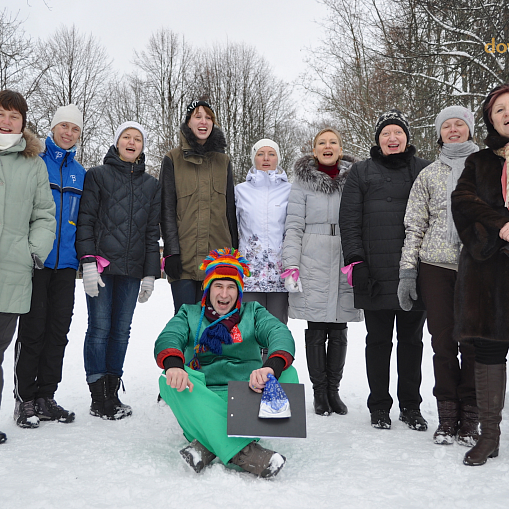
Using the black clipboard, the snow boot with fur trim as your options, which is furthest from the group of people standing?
the snow boot with fur trim

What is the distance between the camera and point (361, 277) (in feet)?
11.4

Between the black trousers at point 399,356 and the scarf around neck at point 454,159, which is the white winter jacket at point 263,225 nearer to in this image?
the black trousers at point 399,356

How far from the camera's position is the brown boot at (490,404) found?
272cm

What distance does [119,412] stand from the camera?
11.9 feet

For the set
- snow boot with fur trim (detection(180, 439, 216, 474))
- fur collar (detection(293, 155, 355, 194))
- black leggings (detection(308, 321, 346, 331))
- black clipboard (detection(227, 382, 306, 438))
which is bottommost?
snow boot with fur trim (detection(180, 439, 216, 474))

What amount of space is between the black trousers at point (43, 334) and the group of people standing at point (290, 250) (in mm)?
10

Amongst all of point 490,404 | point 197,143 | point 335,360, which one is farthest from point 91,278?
point 490,404

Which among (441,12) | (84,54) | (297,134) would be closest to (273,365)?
(441,12)

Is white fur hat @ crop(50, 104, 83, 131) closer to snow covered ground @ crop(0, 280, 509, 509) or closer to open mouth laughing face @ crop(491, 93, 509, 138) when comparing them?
snow covered ground @ crop(0, 280, 509, 509)

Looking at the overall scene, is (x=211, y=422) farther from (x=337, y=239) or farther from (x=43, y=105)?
(x=43, y=105)

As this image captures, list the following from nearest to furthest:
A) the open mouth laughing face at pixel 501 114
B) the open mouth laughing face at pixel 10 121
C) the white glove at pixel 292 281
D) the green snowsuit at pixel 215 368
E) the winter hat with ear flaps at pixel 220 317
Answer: the green snowsuit at pixel 215 368
the open mouth laughing face at pixel 501 114
the winter hat with ear flaps at pixel 220 317
the open mouth laughing face at pixel 10 121
the white glove at pixel 292 281

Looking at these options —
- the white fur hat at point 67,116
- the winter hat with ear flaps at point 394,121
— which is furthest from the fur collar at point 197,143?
the winter hat with ear flaps at point 394,121

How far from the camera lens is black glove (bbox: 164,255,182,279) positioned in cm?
384

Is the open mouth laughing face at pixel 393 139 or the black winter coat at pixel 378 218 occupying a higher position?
the open mouth laughing face at pixel 393 139
